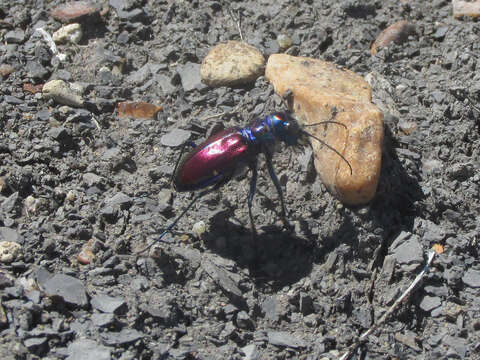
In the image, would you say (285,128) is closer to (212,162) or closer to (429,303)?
(212,162)

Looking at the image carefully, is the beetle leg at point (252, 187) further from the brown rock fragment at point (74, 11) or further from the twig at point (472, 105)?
the brown rock fragment at point (74, 11)

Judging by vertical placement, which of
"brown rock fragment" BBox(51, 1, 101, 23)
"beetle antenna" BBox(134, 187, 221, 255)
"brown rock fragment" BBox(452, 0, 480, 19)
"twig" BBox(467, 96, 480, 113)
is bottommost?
"beetle antenna" BBox(134, 187, 221, 255)

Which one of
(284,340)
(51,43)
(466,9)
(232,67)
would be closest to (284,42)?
(232,67)

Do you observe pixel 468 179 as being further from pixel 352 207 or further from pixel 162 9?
pixel 162 9

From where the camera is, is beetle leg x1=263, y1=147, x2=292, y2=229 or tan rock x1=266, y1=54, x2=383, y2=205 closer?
tan rock x1=266, y1=54, x2=383, y2=205

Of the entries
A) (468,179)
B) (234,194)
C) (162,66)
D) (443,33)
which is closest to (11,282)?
(234,194)

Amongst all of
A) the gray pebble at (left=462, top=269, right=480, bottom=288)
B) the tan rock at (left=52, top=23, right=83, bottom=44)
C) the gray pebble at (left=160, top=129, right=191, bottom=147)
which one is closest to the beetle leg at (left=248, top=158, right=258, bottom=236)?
the gray pebble at (left=160, top=129, right=191, bottom=147)

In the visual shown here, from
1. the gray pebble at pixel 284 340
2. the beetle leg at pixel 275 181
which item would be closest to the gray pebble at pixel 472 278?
the gray pebble at pixel 284 340

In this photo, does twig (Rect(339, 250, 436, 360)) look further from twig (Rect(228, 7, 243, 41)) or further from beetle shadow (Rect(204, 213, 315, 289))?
twig (Rect(228, 7, 243, 41))
